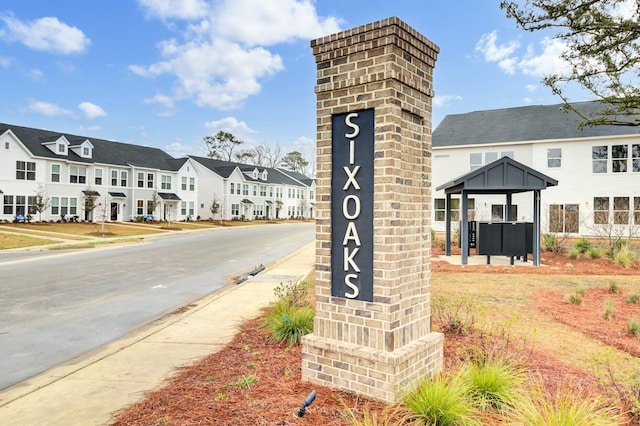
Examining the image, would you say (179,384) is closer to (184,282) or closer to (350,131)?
(350,131)

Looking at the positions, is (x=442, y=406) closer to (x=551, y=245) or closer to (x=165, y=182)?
(x=551, y=245)

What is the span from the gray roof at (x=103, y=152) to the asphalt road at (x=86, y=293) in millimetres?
22075

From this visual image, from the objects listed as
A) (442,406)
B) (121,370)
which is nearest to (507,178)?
(442,406)

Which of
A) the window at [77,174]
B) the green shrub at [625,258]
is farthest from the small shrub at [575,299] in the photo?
the window at [77,174]

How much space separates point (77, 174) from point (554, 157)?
3977cm

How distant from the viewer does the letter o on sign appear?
170 inches

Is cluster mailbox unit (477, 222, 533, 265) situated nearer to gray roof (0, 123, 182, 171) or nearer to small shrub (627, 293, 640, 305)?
small shrub (627, 293, 640, 305)

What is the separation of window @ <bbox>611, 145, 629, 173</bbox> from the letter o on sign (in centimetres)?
2884

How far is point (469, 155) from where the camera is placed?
30.5 meters

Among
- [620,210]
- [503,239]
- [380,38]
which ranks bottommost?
[503,239]

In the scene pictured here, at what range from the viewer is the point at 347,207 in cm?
441

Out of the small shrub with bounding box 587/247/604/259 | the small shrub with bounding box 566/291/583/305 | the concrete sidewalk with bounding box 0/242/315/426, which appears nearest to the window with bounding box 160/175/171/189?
the concrete sidewalk with bounding box 0/242/315/426

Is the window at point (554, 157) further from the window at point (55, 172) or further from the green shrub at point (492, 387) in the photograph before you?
the window at point (55, 172)

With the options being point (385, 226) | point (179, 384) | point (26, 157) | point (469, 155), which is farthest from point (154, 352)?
point (26, 157)
